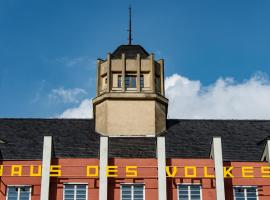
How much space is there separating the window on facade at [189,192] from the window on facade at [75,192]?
5364mm

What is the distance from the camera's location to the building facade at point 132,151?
34.4 m

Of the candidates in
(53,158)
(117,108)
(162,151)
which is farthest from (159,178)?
(117,108)

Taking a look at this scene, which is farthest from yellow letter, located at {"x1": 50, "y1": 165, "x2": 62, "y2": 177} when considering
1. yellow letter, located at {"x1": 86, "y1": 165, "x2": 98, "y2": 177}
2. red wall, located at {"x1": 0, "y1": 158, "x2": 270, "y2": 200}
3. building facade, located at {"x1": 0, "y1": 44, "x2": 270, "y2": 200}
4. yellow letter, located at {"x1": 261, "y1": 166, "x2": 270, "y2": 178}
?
yellow letter, located at {"x1": 261, "y1": 166, "x2": 270, "y2": 178}

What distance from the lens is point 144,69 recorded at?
144 feet

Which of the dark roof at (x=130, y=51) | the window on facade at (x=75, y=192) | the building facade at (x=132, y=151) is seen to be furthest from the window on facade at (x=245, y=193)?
the dark roof at (x=130, y=51)

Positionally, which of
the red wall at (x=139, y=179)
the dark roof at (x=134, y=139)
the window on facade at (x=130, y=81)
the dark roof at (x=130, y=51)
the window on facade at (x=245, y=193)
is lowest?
the window on facade at (x=245, y=193)

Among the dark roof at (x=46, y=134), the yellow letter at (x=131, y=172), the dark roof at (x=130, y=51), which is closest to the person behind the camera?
the yellow letter at (x=131, y=172)

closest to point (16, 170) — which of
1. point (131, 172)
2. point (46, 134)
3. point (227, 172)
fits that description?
point (46, 134)

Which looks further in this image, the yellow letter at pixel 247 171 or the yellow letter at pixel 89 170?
the yellow letter at pixel 247 171

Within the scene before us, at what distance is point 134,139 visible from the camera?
131ft

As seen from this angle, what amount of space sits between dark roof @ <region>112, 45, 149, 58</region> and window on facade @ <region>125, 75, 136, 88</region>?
1662 mm

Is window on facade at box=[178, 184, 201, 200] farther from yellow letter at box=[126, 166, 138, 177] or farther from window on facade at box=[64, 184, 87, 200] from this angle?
window on facade at box=[64, 184, 87, 200]

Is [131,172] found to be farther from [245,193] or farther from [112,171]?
[245,193]

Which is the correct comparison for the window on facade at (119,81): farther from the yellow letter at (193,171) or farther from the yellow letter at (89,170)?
the yellow letter at (193,171)
